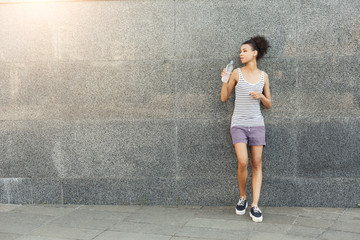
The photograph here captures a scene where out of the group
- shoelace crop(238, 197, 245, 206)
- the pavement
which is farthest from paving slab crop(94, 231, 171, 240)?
shoelace crop(238, 197, 245, 206)

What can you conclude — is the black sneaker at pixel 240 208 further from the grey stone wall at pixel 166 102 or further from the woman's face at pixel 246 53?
the woman's face at pixel 246 53

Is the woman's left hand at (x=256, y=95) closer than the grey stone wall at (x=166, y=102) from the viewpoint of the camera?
Yes

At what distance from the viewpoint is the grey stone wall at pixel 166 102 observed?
5453 mm

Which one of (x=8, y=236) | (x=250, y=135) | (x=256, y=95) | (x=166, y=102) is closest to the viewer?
(x=8, y=236)

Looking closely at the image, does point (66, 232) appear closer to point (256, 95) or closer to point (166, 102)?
point (166, 102)

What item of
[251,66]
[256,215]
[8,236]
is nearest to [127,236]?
[8,236]

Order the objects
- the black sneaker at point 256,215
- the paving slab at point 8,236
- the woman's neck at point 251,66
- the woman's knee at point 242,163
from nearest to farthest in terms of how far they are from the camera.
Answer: the paving slab at point 8,236 < the black sneaker at point 256,215 < the woman's knee at point 242,163 < the woman's neck at point 251,66

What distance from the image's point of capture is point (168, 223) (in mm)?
4969

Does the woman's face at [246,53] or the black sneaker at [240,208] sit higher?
the woman's face at [246,53]

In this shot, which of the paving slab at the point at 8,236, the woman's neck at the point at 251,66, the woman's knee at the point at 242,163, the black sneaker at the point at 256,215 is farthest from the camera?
the woman's neck at the point at 251,66

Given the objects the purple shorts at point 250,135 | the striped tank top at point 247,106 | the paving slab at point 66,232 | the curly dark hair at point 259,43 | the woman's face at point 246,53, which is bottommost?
the paving slab at point 66,232

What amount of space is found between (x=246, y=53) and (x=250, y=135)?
38.0 inches

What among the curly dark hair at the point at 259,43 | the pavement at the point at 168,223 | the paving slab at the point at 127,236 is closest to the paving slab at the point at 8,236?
the pavement at the point at 168,223

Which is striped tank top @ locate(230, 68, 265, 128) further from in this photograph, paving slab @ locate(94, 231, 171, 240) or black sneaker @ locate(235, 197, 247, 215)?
paving slab @ locate(94, 231, 171, 240)
